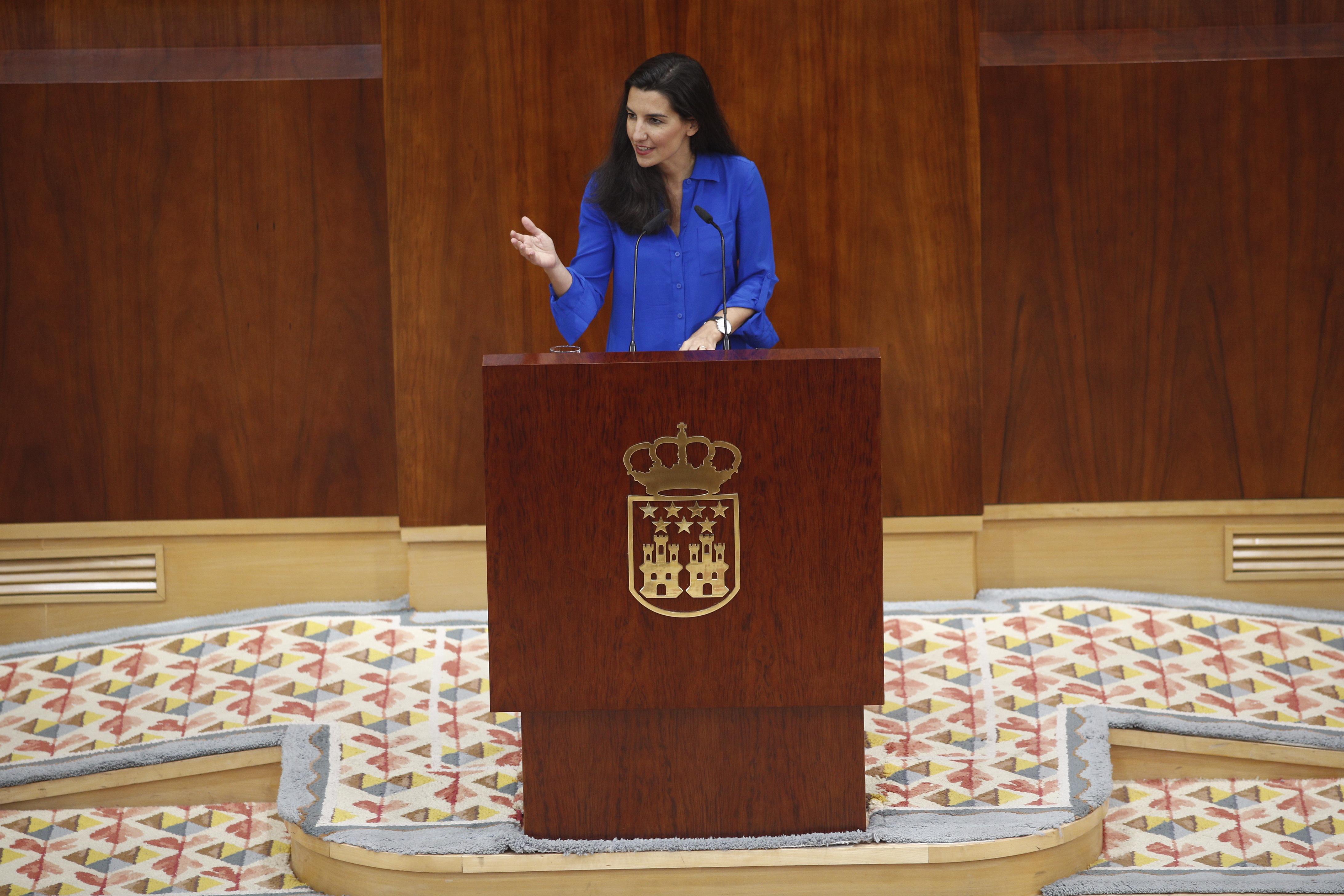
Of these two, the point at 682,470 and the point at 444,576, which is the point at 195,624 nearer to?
the point at 444,576

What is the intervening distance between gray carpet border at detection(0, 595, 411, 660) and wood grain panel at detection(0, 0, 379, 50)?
140 centimetres

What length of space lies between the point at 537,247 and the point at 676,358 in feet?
1.18

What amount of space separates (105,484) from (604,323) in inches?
52.4

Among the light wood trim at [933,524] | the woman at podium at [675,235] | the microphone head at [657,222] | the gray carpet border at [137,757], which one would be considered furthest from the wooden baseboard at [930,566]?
the gray carpet border at [137,757]

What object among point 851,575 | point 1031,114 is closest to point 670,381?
point 851,575

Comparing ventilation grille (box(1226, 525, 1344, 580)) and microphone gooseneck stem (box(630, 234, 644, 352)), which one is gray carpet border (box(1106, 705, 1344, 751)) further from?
microphone gooseneck stem (box(630, 234, 644, 352))

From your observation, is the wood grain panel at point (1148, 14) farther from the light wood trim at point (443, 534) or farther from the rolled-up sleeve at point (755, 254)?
the light wood trim at point (443, 534)

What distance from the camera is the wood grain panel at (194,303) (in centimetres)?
336

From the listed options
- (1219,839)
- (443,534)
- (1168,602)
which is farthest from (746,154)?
(1219,839)

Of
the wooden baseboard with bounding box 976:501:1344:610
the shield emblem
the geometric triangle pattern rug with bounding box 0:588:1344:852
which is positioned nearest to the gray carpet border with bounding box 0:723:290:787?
the geometric triangle pattern rug with bounding box 0:588:1344:852

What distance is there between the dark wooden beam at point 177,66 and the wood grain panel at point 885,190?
0.91 m

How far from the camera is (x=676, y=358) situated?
218 centimetres

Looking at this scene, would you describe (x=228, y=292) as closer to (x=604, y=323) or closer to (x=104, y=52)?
(x=104, y=52)

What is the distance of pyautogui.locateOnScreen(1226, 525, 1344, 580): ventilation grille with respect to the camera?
3.45 m
